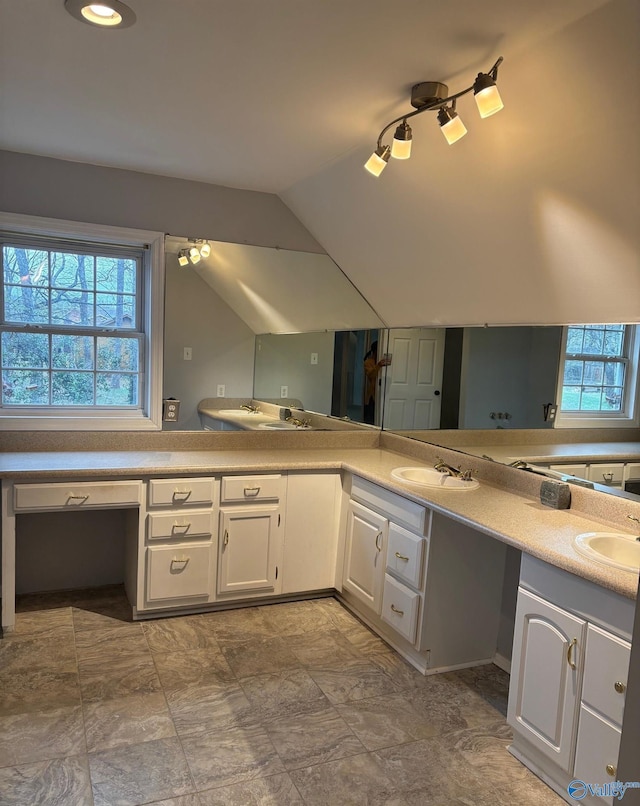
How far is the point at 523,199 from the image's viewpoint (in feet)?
7.18

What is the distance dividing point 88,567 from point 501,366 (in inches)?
97.6

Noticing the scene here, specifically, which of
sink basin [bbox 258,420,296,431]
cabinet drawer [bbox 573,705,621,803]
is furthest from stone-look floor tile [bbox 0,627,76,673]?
cabinet drawer [bbox 573,705,621,803]

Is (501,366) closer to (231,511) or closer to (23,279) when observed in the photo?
(231,511)

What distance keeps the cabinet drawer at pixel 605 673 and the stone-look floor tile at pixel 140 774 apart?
4.17ft

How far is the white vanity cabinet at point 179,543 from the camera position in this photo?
9.59 ft

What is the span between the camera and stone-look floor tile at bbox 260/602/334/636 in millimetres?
3018

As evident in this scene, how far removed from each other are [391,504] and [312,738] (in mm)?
1055

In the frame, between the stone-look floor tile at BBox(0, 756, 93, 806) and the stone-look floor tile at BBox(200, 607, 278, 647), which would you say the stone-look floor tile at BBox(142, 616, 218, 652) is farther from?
the stone-look floor tile at BBox(0, 756, 93, 806)

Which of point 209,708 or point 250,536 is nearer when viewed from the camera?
point 209,708

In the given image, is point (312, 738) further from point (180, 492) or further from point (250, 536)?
point (180, 492)

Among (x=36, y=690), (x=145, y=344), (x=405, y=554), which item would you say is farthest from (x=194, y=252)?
(x=36, y=690)

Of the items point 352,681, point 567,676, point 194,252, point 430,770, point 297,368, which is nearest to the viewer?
point 567,676

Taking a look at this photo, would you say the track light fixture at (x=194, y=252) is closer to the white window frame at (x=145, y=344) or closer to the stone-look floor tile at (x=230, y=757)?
the white window frame at (x=145, y=344)

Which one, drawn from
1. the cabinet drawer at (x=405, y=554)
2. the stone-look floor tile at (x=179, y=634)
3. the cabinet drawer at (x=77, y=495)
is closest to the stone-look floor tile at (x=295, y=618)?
the stone-look floor tile at (x=179, y=634)
